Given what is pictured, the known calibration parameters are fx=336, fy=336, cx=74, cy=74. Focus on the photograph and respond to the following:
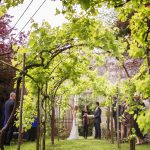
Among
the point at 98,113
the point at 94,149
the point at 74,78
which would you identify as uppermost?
the point at 74,78

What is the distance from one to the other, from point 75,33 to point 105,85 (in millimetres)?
8381

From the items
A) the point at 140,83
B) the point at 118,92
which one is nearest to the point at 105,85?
the point at 118,92

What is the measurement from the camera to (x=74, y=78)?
998cm

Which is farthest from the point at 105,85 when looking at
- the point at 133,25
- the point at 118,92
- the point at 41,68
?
the point at 133,25

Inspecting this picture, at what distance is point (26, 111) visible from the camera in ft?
35.2

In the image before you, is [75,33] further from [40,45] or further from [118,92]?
[118,92]

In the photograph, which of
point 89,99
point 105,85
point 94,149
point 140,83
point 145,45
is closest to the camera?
point 140,83

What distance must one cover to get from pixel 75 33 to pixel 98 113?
10038 mm

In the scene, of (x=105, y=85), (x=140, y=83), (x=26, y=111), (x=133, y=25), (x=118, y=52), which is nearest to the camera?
(x=140, y=83)

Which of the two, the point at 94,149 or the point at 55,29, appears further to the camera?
the point at 94,149

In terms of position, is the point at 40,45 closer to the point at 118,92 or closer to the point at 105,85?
the point at 118,92

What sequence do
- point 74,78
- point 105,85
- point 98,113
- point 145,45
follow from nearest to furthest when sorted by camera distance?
point 145,45 → point 74,78 → point 105,85 → point 98,113

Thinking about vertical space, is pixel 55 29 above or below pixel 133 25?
above

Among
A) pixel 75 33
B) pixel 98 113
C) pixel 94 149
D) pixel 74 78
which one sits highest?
pixel 75 33
